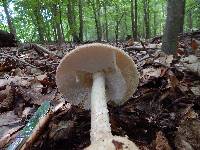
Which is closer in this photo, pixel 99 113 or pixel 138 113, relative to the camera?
pixel 99 113

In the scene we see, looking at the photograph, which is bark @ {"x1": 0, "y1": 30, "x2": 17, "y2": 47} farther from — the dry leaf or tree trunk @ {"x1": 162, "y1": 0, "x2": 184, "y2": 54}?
the dry leaf

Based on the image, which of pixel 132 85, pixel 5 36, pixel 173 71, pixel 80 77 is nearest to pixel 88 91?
pixel 80 77

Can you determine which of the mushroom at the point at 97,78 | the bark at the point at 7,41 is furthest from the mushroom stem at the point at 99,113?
the bark at the point at 7,41

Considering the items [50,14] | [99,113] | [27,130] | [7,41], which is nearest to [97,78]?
[99,113]

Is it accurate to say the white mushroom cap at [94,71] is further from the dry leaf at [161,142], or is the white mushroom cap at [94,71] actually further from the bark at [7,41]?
the bark at [7,41]

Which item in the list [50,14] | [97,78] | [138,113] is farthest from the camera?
[50,14]

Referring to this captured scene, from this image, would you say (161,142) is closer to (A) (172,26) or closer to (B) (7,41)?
(A) (172,26)
